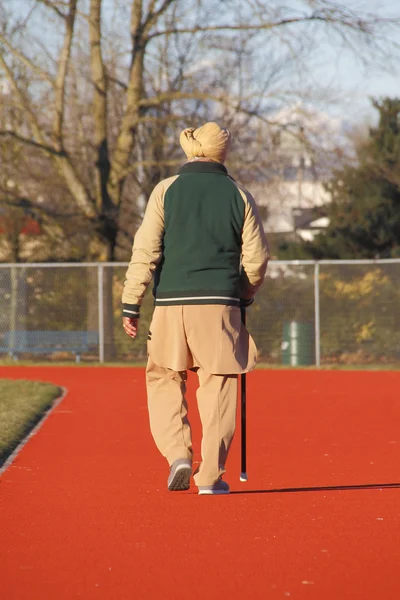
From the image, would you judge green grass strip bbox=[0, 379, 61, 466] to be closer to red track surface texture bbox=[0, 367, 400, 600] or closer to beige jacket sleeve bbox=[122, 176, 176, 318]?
red track surface texture bbox=[0, 367, 400, 600]

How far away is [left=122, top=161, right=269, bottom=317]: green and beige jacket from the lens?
6.62m

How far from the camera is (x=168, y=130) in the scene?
2762 centimetres

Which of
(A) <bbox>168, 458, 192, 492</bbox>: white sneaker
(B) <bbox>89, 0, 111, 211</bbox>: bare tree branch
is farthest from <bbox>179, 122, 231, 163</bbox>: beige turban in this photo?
(B) <bbox>89, 0, 111, 211</bbox>: bare tree branch

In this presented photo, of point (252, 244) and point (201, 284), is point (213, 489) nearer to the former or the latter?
point (201, 284)

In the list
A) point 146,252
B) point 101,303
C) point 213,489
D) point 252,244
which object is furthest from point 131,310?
point 101,303

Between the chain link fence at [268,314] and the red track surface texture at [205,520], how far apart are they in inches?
422

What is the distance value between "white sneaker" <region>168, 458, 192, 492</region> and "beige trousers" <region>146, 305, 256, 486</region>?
52 mm

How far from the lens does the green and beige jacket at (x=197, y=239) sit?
6.62m

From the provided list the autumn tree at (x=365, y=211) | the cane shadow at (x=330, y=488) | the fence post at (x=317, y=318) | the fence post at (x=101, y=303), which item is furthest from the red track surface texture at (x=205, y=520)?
the autumn tree at (x=365, y=211)

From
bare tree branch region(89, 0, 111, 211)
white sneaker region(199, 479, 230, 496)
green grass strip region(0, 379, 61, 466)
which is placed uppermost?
bare tree branch region(89, 0, 111, 211)

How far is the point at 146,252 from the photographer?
21.7ft

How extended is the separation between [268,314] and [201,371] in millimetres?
15806

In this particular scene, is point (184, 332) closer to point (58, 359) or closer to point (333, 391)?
point (333, 391)

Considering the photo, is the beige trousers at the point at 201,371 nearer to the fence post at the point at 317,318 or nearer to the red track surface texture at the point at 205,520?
the red track surface texture at the point at 205,520
